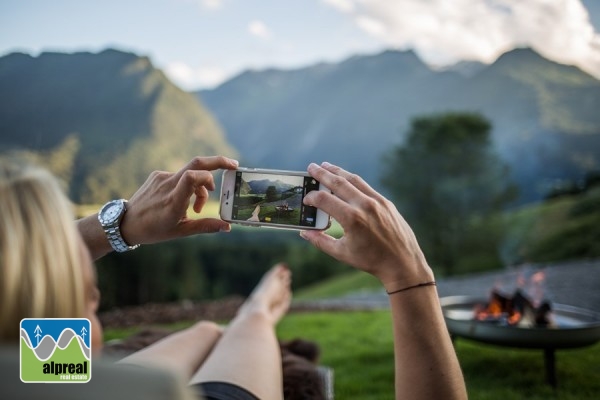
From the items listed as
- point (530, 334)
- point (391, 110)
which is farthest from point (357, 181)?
point (391, 110)

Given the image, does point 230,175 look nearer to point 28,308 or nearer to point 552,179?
point 28,308

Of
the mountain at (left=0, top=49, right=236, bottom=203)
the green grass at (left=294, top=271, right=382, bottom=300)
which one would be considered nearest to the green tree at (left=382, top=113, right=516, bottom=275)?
the green grass at (left=294, top=271, right=382, bottom=300)

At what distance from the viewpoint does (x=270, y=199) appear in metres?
1.05

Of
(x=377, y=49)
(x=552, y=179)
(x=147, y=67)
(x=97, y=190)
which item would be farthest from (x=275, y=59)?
(x=97, y=190)

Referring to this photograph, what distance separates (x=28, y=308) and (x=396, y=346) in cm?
51

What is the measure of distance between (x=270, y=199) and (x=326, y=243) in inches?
11.8

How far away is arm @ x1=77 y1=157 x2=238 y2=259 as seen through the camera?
90cm

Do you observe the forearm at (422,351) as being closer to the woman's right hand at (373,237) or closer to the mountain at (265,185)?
the woman's right hand at (373,237)

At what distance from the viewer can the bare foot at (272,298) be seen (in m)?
1.90

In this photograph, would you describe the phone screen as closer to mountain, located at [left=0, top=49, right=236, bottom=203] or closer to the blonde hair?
mountain, located at [left=0, top=49, right=236, bottom=203]

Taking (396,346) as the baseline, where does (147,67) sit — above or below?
above

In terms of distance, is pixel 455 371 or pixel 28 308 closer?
pixel 28 308

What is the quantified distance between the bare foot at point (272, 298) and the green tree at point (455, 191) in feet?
22.9

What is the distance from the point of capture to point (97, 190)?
5207 mm
